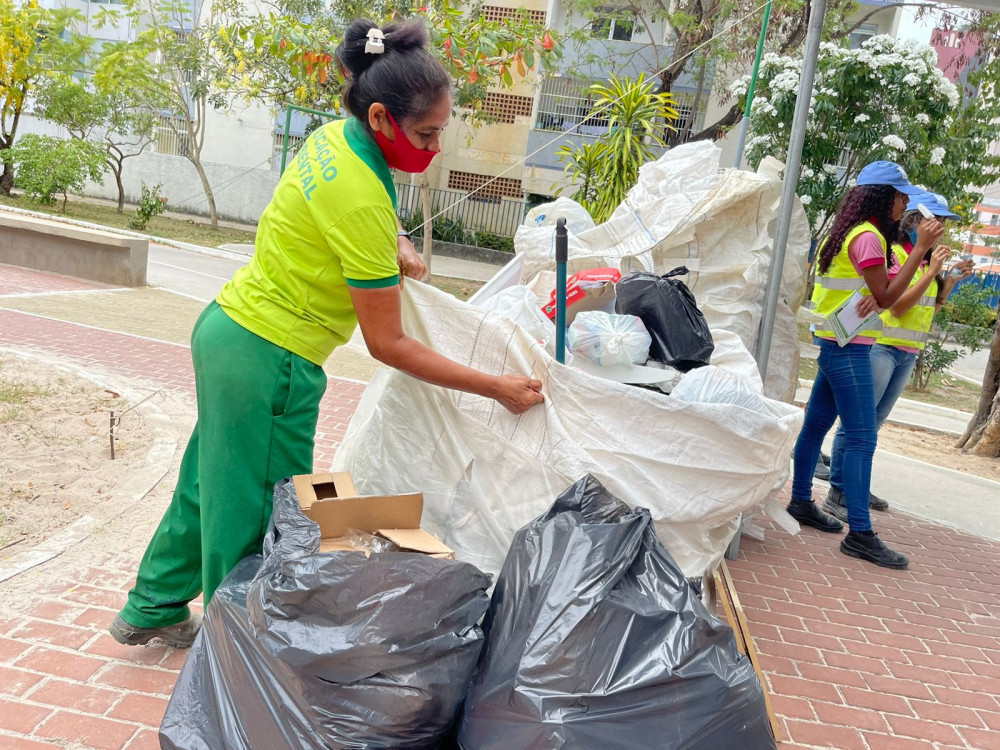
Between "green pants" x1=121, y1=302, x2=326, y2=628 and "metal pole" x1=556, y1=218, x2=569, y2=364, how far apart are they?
656 millimetres

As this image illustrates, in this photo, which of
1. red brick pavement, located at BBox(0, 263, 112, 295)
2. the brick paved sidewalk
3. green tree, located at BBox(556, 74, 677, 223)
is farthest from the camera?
red brick pavement, located at BBox(0, 263, 112, 295)

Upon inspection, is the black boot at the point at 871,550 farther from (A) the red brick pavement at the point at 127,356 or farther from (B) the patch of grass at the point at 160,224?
(B) the patch of grass at the point at 160,224

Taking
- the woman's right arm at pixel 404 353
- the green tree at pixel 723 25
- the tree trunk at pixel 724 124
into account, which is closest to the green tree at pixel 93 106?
the green tree at pixel 723 25

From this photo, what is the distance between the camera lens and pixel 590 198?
877 centimetres

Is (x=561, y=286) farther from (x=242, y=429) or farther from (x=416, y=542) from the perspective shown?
(x=242, y=429)

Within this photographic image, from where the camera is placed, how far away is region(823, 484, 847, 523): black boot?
16.4 feet

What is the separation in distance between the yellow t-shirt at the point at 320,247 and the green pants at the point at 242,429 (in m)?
0.05

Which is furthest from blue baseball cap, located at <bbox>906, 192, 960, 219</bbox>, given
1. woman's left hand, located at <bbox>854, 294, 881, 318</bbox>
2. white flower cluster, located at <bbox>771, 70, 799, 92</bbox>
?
white flower cluster, located at <bbox>771, 70, 799, 92</bbox>

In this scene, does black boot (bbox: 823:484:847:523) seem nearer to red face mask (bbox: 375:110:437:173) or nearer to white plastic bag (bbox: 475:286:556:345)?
white plastic bag (bbox: 475:286:556:345)

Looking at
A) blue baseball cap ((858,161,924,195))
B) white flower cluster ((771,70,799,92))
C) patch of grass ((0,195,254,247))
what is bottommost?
patch of grass ((0,195,254,247))

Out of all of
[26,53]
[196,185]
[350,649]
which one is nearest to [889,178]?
[350,649]

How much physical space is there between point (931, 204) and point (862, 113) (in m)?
5.16

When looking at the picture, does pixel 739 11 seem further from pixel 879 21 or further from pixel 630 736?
pixel 630 736

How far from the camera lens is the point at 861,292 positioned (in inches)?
163
